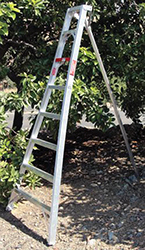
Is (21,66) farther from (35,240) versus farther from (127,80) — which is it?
(35,240)

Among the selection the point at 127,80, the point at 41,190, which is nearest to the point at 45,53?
the point at 127,80

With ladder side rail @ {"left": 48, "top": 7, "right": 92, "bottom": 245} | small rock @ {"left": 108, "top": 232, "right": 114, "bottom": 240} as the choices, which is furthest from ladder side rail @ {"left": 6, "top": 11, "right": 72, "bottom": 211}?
small rock @ {"left": 108, "top": 232, "right": 114, "bottom": 240}

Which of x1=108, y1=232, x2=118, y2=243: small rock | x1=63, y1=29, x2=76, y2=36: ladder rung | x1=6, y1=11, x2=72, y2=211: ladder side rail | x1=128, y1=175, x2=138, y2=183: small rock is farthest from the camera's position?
x1=128, y1=175, x2=138, y2=183: small rock

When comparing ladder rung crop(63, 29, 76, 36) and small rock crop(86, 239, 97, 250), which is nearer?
small rock crop(86, 239, 97, 250)

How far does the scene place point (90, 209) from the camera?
3955 millimetres

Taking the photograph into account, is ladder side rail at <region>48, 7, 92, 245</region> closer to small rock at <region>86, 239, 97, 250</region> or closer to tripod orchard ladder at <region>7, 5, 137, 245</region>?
tripod orchard ladder at <region>7, 5, 137, 245</region>

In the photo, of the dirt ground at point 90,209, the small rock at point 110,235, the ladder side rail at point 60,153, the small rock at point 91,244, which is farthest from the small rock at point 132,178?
the ladder side rail at point 60,153

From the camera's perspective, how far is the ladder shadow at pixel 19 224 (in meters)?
3.42

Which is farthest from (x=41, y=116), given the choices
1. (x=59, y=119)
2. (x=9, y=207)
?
(x=9, y=207)

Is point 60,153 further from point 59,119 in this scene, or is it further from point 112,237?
point 112,237

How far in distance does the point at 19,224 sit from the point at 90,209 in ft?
2.62

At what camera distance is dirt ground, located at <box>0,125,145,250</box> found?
3363 mm

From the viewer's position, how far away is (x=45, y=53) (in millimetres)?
4508

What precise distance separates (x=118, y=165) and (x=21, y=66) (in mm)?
1992
